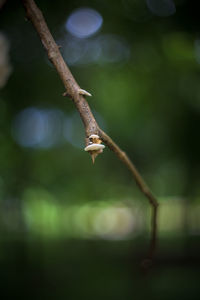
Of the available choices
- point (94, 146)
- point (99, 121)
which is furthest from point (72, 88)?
point (99, 121)

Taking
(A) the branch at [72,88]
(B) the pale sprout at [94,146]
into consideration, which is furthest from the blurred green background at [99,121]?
(B) the pale sprout at [94,146]

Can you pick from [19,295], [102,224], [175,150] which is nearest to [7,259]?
[19,295]

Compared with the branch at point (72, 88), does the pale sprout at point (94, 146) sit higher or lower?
lower

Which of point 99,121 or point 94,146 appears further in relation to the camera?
point 99,121

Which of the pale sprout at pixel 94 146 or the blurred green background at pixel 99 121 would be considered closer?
the pale sprout at pixel 94 146

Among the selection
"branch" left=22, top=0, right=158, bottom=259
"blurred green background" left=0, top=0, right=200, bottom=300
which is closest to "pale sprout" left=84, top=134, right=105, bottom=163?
"branch" left=22, top=0, right=158, bottom=259

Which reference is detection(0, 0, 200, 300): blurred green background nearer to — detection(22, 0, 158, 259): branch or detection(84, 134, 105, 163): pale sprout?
detection(22, 0, 158, 259): branch

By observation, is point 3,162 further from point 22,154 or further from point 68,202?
point 68,202

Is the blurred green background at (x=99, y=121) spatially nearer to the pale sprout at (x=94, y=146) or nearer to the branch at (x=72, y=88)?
the branch at (x=72, y=88)

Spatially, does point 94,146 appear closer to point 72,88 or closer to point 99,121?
point 72,88
